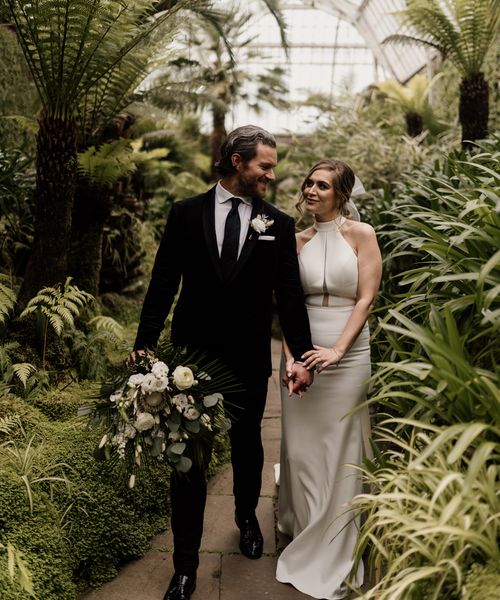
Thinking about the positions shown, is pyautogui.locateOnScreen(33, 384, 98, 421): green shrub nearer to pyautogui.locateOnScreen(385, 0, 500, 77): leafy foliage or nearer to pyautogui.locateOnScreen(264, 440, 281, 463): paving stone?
pyautogui.locateOnScreen(264, 440, 281, 463): paving stone

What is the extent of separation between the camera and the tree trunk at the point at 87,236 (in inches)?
203

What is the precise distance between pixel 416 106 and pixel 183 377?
9.36 m

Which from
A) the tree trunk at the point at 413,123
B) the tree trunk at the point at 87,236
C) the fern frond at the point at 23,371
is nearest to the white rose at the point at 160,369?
the fern frond at the point at 23,371

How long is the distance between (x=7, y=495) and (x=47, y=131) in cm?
247

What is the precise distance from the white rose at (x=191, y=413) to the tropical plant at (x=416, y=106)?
9203mm

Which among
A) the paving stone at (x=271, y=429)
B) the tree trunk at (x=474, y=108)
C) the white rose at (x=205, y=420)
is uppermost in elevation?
the tree trunk at (x=474, y=108)

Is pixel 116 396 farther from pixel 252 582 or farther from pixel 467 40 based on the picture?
pixel 467 40

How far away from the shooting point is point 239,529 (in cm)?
334

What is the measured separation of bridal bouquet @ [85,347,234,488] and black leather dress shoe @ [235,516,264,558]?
70 centimetres

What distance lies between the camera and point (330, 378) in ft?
10.1

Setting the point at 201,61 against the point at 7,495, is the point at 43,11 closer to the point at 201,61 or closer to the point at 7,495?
the point at 7,495

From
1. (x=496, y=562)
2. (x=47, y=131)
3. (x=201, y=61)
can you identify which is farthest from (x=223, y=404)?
(x=201, y=61)

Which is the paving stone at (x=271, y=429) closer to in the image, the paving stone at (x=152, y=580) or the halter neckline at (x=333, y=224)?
the paving stone at (x=152, y=580)

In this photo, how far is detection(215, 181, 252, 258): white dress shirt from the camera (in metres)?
2.86
